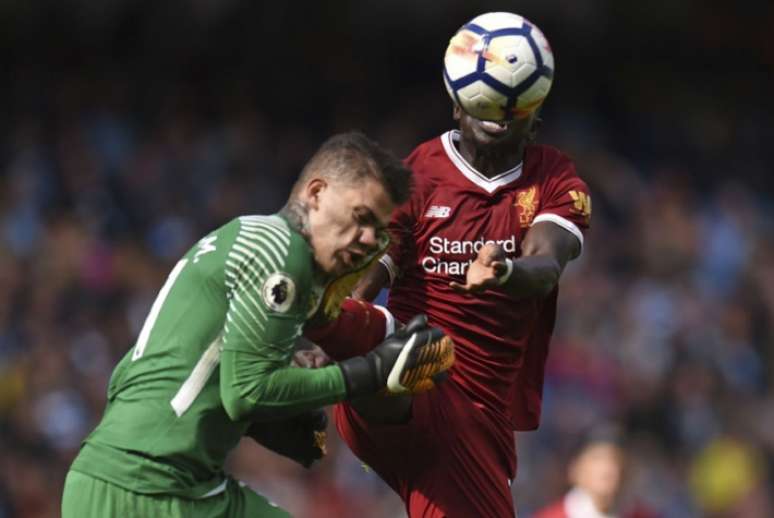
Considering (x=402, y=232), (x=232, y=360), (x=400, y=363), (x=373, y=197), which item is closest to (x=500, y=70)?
(x=402, y=232)

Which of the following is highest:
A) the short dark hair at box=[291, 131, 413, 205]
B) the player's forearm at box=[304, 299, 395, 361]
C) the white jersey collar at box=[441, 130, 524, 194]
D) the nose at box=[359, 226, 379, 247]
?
the short dark hair at box=[291, 131, 413, 205]

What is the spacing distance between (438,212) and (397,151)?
8.05 m

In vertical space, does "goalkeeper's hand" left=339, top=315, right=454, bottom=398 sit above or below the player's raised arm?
below

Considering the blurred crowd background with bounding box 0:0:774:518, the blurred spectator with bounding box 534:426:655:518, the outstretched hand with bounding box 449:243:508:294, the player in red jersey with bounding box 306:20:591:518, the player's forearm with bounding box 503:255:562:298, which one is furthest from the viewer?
the blurred crowd background with bounding box 0:0:774:518

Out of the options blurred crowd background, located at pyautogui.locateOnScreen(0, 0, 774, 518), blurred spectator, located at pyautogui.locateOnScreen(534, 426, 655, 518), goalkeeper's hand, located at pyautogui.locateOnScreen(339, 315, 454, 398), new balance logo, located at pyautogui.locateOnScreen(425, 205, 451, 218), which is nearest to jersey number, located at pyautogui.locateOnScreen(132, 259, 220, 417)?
goalkeeper's hand, located at pyautogui.locateOnScreen(339, 315, 454, 398)

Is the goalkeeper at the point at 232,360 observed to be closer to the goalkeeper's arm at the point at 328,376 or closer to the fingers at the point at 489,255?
the goalkeeper's arm at the point at 328,376

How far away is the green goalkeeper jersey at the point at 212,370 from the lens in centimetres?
487

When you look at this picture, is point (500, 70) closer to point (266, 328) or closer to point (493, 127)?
point (493, 127)

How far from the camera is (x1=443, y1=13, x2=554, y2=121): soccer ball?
19.1 feet

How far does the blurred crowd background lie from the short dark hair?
597cm

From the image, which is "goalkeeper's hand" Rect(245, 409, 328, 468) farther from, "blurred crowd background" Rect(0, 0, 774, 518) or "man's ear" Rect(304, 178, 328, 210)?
"blurred crowd background" Rect(0, 0, 774, 518)

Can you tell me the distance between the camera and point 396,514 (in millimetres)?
11203

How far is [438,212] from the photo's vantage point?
6066 mm

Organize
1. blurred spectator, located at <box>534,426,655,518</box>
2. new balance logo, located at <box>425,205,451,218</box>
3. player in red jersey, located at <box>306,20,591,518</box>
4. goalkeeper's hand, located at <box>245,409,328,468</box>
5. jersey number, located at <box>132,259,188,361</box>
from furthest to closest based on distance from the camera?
blurred spectator, located at <box>534,426,655,518</box> → new balance logo, located at <box>425,205,451,218</box> → player in red jersey, located at <box>306,20,591,518</box> → goalkeeper's hand, located at <box>245,409,328,468</box> → jersey number, located at <box>132,259,188,361</box>
